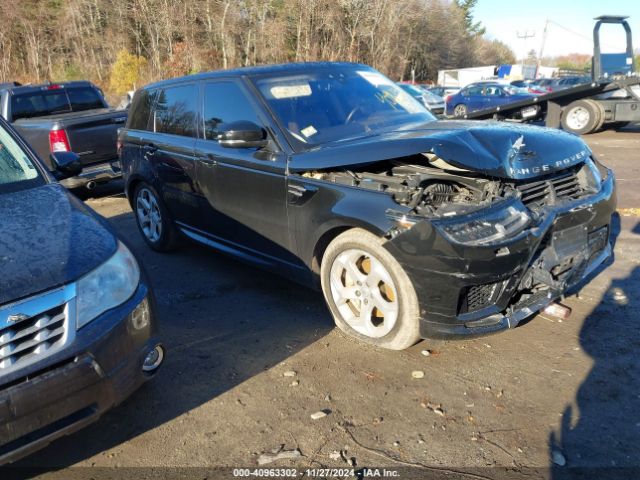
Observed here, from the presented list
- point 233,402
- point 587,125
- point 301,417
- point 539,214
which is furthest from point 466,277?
point 587,125

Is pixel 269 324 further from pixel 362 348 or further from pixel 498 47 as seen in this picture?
pixel 498 47

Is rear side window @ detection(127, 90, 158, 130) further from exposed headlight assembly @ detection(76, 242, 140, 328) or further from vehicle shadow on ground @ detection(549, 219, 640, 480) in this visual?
vehicle shadow on ground @ detection(549, 219, 640, 480)

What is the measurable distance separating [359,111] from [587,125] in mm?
10822

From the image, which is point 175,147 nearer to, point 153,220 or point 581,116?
point 153,220

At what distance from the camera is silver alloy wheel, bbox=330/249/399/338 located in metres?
3.30

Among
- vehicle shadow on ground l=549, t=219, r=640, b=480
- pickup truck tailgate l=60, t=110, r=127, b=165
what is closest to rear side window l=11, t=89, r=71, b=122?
pickup truck tailgate l=60, t=110, r=127, b=165

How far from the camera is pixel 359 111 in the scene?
4309mm

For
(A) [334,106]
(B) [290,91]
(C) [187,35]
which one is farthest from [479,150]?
(C) [187,35]

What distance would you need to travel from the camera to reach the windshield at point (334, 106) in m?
4.00

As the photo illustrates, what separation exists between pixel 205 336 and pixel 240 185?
123 cm

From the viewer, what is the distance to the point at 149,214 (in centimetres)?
583

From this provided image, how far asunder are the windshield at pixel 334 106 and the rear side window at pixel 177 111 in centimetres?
93

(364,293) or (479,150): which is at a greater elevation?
(479,150)

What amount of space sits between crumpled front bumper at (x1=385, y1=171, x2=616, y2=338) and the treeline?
28.5 m
